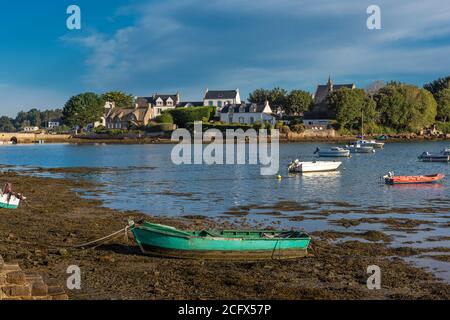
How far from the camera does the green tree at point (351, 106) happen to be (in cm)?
14125

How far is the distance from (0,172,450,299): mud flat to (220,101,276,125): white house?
417ft

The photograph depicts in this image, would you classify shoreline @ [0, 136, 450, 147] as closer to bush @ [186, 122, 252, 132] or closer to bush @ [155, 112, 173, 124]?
bush @ [155, 112, 173, 124]

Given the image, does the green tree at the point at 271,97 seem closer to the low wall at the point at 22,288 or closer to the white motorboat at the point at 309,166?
the white motorboat at the point at 309,166

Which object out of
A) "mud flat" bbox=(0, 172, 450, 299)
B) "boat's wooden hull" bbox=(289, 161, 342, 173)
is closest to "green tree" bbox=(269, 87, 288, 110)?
"boat's wooden hull" bbox=(289, 161, 342, 173)

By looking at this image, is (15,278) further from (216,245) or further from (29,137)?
(29,137)

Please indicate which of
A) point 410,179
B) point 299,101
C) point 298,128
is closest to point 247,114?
point 298,128

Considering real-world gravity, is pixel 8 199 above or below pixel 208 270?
above

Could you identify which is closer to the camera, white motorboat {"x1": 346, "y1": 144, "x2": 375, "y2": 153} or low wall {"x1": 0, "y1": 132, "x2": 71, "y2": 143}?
white motorboat {"x1": 346, "y1": 144, "x2": 375, "y2": 153}

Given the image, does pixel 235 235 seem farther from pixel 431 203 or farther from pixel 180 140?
pixel 180 140

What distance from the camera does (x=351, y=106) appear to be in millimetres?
141750

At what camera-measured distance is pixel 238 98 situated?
575 feet

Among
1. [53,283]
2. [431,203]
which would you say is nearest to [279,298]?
[53,283]

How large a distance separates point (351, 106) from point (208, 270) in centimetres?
13005

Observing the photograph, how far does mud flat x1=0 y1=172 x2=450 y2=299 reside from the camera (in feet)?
50.2
